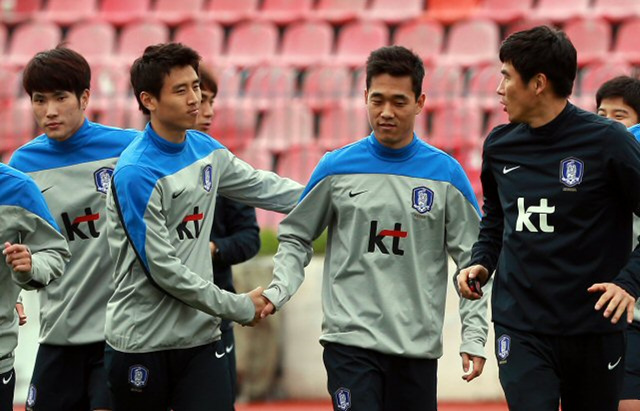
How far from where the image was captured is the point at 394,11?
15.3 meters

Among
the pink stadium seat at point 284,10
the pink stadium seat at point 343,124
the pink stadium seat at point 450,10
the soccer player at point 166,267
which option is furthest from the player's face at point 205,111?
the pink stadium seat at point 284,10

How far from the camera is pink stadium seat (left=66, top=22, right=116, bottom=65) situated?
1567 cm

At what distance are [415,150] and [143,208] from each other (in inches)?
48.3

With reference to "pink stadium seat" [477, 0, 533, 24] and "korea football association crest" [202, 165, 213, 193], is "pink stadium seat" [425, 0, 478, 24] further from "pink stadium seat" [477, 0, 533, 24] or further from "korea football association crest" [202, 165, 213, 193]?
"korea football association crest" [202, 165, 213, 193]

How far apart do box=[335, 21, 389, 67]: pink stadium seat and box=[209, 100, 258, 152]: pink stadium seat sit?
1.56 metres

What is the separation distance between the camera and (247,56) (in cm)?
1527

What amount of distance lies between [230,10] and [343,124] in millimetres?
3233

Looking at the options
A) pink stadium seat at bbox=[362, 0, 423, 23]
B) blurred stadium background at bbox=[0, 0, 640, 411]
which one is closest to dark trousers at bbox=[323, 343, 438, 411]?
blurred stadium background at bbox=[0, 0, 640, 411]

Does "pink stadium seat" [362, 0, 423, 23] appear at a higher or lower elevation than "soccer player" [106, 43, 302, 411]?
higher

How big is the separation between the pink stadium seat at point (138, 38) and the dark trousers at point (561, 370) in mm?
11446

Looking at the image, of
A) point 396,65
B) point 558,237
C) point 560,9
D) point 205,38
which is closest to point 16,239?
point 396,65

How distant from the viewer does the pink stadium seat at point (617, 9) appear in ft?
47.7

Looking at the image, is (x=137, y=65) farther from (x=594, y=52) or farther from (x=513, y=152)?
(x=594, y=52)

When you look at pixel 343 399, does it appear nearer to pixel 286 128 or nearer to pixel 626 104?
pixel 626 104
